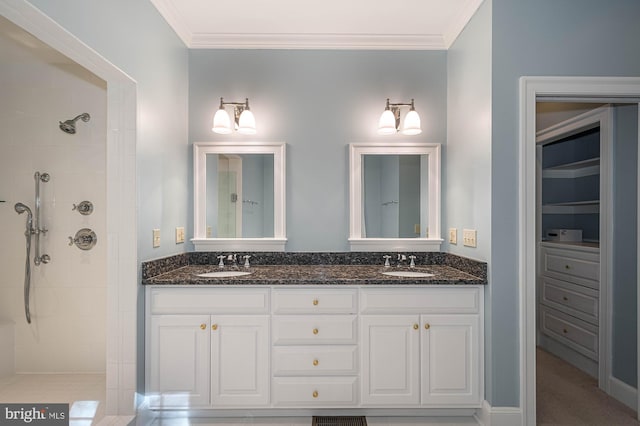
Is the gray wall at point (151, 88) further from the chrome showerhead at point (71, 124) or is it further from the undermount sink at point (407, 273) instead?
the undermount sink at point (407, 273)

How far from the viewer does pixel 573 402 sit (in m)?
2.59

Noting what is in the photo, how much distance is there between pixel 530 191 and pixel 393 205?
0.98m

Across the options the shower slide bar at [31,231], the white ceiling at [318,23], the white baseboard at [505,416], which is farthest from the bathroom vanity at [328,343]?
the white ceiling at [318,23]

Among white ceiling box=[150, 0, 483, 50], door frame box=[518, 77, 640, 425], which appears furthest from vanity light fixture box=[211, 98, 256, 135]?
door frame box=[518, 77, 640, 425]

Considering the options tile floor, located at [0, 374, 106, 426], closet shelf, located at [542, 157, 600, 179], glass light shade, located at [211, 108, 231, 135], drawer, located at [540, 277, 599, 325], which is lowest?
tile floor, located at [0, 374, 106, 426]

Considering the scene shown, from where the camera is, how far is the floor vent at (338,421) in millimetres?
2279

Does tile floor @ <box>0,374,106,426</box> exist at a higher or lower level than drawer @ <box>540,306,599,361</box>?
lower

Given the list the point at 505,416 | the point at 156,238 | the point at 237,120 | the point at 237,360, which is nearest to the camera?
the point at 505,416

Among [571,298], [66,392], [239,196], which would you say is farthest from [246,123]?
[571,298]

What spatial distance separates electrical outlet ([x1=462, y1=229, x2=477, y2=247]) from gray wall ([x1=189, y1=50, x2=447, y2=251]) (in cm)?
79

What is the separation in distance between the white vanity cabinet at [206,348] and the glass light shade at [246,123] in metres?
1.18

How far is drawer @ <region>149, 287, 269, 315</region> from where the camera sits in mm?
2279

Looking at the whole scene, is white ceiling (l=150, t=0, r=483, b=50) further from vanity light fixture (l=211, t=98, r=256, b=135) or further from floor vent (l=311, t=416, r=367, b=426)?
floor vent (l=311, t=416, r=367, b=426)

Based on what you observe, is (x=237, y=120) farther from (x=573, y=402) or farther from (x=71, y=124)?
(x=573, y=402)
